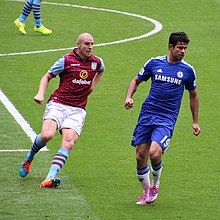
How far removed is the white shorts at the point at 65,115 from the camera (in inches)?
567

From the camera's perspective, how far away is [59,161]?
14047mm

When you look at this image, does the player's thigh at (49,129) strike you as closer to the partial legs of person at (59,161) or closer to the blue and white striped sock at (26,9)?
the partial legs of person at (59,161)

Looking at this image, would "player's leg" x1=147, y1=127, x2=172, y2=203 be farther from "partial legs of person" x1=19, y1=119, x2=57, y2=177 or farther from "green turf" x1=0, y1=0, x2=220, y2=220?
"partial legs of person" x1=19, y1=119, x2=57, y2=177

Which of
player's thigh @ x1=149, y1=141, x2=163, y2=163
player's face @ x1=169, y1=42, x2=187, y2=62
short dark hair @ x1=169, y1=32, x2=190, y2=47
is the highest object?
short dark hair @ x1=169, y1=32, x2=190, y2=47

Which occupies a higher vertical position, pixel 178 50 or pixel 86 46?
pixel 178 50

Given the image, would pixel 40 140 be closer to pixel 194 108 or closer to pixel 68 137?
pixel 68 137

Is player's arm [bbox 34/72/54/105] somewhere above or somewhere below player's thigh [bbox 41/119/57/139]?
above

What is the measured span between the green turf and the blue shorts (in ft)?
2.72

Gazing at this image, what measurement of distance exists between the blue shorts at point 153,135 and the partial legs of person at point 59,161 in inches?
44.6

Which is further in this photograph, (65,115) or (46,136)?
(65,115)

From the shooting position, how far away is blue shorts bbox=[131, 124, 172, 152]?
13195mm

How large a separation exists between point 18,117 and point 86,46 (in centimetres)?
443

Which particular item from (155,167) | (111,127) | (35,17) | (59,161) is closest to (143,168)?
(155,167)

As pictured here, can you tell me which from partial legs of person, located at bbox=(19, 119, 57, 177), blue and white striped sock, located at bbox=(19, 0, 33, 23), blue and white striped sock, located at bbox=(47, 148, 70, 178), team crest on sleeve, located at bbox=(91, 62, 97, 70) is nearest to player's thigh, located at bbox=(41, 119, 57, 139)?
partial legs of person, located at bbox=(19, 119, 57, 177)
